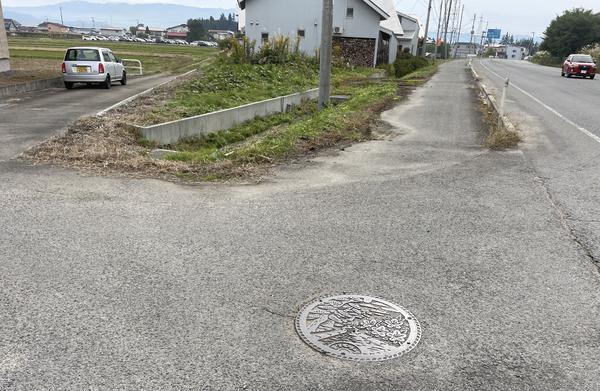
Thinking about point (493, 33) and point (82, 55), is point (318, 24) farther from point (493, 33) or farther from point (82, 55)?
point (493, 33)

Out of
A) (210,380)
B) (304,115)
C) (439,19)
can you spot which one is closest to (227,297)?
(210,380)

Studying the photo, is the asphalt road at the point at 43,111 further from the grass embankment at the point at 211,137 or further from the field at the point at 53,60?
the field at the point at 53,60

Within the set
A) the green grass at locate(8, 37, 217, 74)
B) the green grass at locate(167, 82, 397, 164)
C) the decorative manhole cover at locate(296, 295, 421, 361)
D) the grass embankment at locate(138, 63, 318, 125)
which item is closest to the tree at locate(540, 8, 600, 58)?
the green grass at locate(8, 37, 217, 74)

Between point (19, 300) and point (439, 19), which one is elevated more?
point (439, 19)

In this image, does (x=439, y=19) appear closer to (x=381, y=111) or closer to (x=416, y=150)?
(x=381, y=111)

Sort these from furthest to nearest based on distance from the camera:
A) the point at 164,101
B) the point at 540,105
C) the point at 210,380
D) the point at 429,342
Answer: the point at 540,105 → the point at 164,101 → the point at 429,342 → the point at 210,380

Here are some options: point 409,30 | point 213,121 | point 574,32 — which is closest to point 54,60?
point 213,121

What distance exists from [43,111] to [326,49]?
7635mm

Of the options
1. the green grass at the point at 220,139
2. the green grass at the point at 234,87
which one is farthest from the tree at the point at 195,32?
the green grass at the point at 220,139

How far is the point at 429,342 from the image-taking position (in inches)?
124

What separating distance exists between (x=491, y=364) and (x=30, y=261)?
366 centimetres

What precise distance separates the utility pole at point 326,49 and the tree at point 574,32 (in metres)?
63.0

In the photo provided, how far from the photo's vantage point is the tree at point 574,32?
62.9 meters

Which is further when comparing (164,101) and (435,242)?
(164,101)
